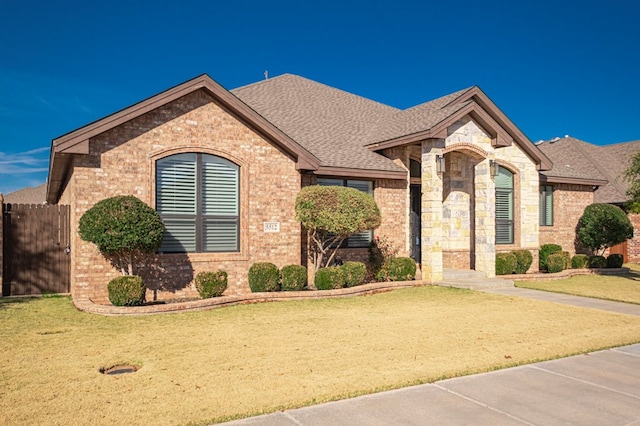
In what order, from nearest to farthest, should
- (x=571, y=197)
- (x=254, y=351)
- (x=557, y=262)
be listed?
(x=254, y=351)
(x=557, y=262)
(x=571, y=197)

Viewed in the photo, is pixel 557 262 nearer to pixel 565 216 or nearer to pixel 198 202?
pixel 565 216

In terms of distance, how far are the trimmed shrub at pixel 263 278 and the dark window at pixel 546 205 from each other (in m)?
13.4

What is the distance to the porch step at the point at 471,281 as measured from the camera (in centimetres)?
1475

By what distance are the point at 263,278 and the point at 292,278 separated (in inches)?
30.5

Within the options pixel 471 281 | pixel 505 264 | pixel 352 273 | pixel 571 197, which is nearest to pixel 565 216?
pixel 571 197

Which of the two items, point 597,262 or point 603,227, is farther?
point 603,227

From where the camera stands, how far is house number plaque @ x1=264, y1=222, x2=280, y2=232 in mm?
13695

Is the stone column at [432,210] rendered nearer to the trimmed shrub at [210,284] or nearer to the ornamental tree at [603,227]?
the trimmed shrub at [210,284]

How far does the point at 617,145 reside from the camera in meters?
32.2

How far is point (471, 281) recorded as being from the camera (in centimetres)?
1527

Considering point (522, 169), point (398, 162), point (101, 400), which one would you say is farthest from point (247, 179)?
point (522, 169)

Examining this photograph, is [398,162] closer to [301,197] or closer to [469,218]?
[469,218]

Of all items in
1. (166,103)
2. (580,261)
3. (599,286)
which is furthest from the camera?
(580,261)

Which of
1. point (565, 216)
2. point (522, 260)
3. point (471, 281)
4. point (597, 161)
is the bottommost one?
point (471, 281)
